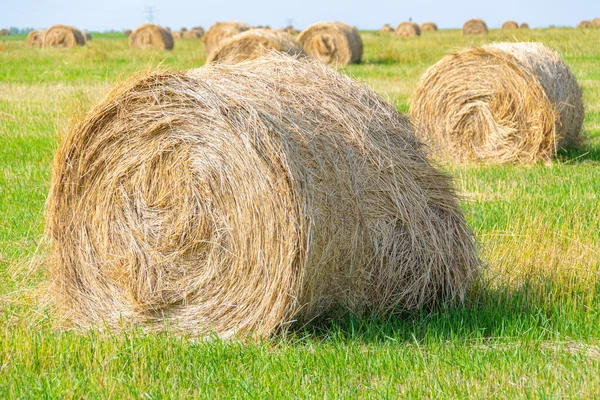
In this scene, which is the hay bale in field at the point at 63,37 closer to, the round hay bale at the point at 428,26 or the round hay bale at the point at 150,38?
the round hay bale at the point at 150,38

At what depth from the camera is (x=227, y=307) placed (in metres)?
4.69

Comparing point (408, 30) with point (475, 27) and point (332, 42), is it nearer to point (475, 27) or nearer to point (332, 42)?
point (475, 27)

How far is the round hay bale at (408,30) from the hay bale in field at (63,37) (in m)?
17.3

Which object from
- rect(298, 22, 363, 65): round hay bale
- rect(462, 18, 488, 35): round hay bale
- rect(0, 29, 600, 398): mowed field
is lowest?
rect(0, 29, 600, 398): mowed field

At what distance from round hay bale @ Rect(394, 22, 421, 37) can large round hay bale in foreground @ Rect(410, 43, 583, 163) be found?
33607mm

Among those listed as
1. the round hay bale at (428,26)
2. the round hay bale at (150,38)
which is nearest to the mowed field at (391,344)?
the round hay bale at (150,38)

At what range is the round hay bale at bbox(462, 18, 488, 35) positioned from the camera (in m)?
41.3

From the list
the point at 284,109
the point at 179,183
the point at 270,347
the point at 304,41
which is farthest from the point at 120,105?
the point at 304,41

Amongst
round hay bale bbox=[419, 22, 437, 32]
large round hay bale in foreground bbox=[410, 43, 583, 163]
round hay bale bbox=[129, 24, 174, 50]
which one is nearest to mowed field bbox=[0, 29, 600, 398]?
large round hay bale in foreground bbox=[410, 43, 583, 163]

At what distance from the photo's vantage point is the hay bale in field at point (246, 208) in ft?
14.9

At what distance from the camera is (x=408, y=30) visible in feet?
146

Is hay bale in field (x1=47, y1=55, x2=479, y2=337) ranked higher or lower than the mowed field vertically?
higher

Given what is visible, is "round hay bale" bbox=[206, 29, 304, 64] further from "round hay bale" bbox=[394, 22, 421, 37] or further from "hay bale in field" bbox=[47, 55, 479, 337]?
"round hay bale" bbox=[394, 22, 421, 37]

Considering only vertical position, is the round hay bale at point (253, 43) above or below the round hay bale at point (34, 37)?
below
